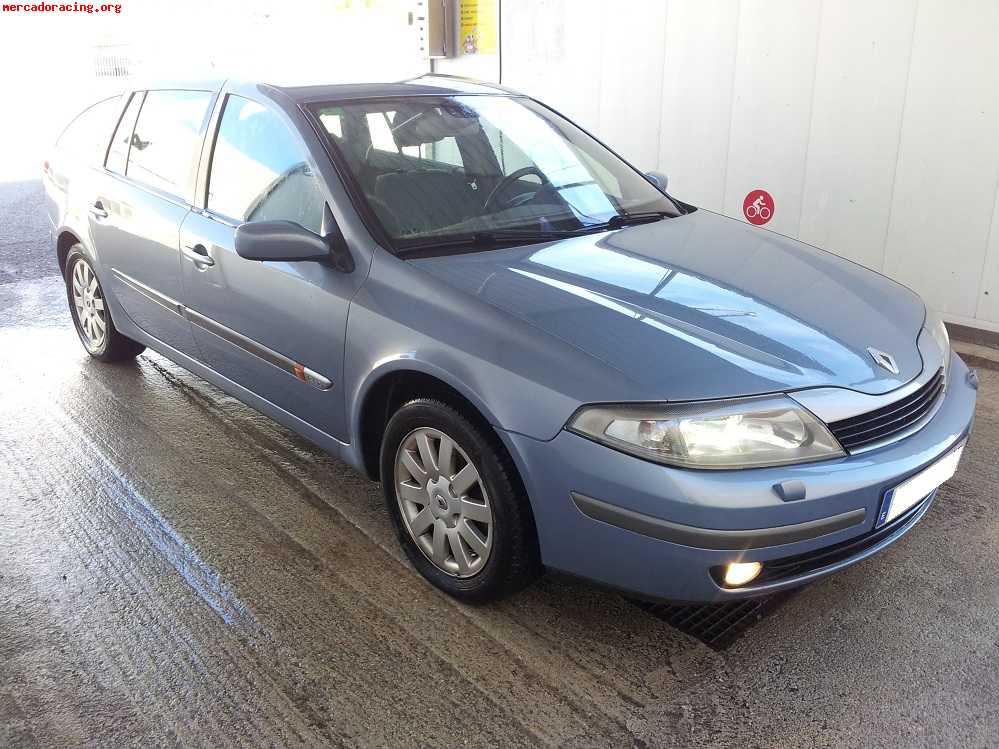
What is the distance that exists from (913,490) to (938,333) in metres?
0.74

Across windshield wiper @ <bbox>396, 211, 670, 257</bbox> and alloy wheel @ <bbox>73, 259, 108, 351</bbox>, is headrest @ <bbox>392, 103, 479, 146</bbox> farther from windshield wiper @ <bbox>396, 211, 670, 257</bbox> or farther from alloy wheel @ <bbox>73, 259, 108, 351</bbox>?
alloy wheel @ <bbox>73, 259, 108, 351</bbox>

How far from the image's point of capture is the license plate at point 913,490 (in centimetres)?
230

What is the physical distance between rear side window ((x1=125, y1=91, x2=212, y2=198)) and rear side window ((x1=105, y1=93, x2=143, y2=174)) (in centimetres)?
5

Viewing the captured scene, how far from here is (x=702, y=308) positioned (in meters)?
2.54

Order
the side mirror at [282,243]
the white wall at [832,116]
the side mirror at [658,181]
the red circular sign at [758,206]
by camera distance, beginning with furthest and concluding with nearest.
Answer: the red circular sign at [758,206]
the white wall at [832,116]
the side mirror at [658,181]
the side mirror at [282,243]

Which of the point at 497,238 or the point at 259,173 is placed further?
the point at 259,173

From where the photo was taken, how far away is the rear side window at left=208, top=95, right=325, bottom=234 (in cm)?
298

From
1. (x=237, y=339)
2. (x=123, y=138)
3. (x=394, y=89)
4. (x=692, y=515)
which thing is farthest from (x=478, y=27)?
(x=692, y=515)

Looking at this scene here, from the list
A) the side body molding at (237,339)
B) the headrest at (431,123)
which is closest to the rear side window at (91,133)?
the side body molding at (237,339)

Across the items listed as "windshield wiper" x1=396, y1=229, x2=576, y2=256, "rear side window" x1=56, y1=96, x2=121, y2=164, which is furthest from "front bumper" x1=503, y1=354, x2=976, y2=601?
"rear side window" x1=56, y1=96, x2=121, y2=164

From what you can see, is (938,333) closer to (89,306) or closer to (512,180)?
(512,180)

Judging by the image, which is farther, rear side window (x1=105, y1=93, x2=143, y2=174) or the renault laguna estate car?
rear side window (x1=105, y1=93, x2=143, y2=174)

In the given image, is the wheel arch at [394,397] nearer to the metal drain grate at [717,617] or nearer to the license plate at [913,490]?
the metal drain grate at [717,617]

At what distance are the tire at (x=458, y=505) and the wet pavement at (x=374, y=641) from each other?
0.39 ft
